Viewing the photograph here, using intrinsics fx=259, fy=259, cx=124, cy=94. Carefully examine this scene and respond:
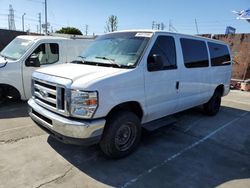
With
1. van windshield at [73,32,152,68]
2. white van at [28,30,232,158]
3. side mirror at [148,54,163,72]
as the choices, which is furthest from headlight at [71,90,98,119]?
side mirror at [148,54,163,72]

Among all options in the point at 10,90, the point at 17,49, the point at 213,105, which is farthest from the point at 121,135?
the point at 17,49

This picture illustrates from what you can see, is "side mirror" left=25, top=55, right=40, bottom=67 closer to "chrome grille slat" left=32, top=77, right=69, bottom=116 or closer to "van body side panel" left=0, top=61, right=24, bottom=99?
"van body side panel" left=0, top=61, right=24, bottom=99

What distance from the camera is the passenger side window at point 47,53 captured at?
7.45 meters

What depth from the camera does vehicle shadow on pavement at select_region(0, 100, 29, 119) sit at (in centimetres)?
641

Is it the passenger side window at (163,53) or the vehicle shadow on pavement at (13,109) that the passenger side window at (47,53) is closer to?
the vehicle shadow on pavement at (13,109)

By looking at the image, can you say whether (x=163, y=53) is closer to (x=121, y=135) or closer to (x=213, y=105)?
(x=121, y=135)

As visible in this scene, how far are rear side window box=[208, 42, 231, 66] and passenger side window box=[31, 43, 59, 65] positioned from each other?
4516 millimetres

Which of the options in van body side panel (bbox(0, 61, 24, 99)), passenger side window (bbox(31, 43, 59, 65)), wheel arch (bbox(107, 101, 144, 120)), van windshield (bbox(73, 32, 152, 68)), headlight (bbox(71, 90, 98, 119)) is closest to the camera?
headlight (bbox(71, 90, 98, 119))

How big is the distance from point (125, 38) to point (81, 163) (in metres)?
2.34

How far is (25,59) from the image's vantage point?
7086 mm

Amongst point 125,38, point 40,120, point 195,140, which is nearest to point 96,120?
point 40,120

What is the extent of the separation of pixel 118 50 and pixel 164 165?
2102 millimetres

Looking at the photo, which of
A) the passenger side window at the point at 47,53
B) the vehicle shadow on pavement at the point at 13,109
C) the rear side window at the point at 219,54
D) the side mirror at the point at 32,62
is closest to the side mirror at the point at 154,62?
the rear side window at the point at 219,54

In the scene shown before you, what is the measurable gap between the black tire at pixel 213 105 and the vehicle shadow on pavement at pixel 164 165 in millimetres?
1986
